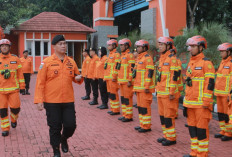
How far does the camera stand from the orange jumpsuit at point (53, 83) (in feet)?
19.6

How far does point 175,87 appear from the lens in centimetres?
701

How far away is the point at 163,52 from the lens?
7270 millimetres

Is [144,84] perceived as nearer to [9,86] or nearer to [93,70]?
[9,86]

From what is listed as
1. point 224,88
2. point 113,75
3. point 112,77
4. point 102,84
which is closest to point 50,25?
point 102,84

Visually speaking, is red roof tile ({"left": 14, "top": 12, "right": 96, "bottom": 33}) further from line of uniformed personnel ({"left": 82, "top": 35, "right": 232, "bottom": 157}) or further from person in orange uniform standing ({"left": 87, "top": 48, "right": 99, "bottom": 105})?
line of uniformed personnel ({"left": 82, "top": 35, "right": 232, "bottom": 157})

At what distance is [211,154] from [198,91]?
4.61 ft

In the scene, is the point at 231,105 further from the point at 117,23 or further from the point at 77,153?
the point at 117,23

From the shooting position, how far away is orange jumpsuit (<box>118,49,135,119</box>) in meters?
9.55

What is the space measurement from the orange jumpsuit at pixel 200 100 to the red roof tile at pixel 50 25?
23.4m

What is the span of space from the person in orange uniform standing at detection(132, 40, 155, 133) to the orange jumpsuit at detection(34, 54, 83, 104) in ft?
8.30

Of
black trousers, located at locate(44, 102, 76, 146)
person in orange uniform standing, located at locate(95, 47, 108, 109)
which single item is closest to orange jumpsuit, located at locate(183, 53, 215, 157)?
black trousers, located at locate(44, 102, 76, 146)

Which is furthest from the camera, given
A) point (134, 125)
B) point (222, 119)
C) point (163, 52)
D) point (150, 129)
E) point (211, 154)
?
point (134, 125)

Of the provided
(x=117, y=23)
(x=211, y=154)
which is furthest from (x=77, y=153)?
(x=117, y=23)

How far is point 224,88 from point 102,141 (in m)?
3.06
